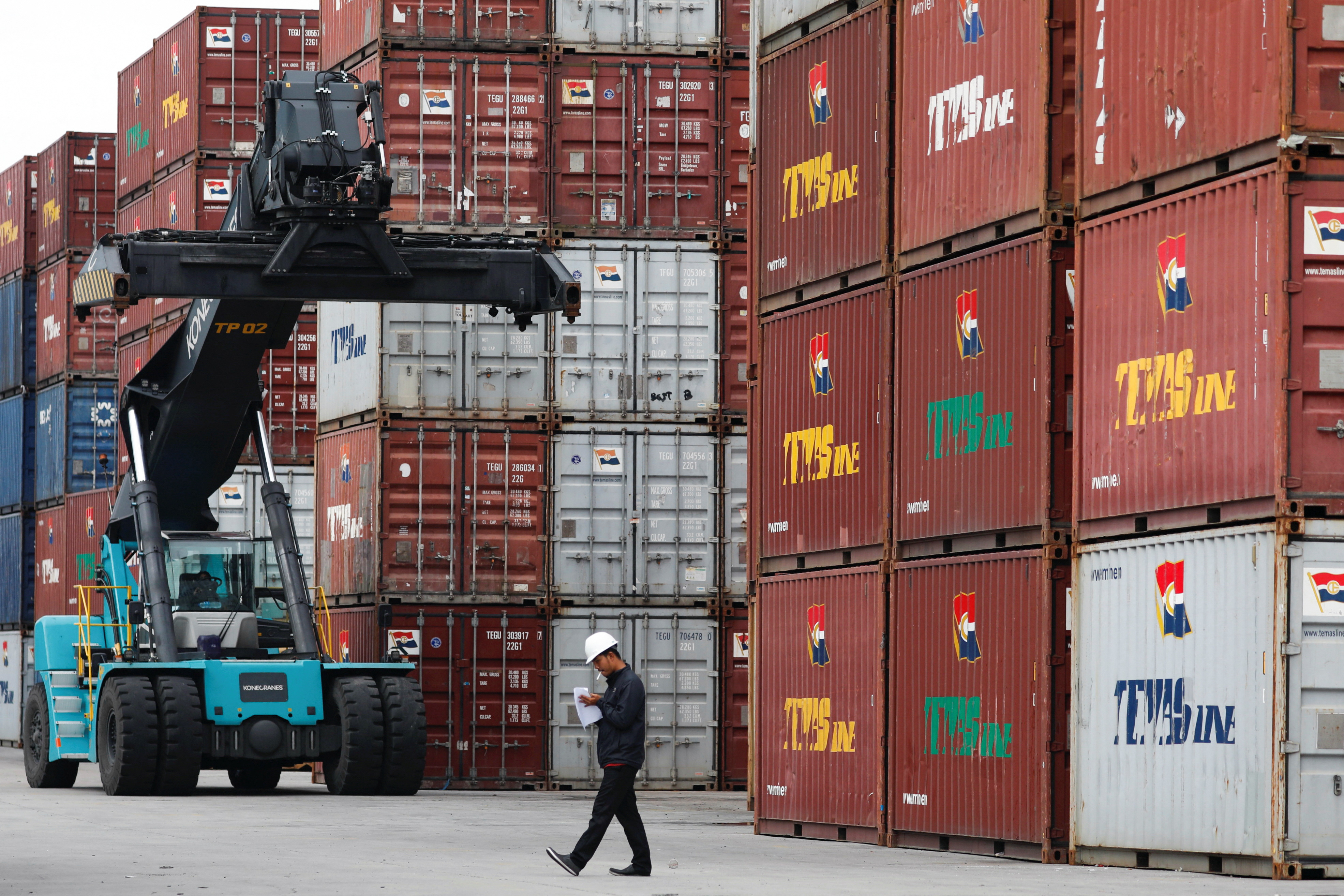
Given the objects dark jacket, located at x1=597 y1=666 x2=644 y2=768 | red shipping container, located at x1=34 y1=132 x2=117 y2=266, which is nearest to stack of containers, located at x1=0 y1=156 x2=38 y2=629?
red shipping container, located at x1=34 y1=132 x2=117 y2=266

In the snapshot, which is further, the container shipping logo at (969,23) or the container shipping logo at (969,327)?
the container shipping logo at (969,23)

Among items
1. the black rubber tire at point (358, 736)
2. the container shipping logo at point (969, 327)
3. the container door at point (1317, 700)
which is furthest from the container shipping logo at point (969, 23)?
the black rubber tire at point (358, 736)

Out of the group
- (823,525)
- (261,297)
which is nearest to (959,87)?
(823,525)

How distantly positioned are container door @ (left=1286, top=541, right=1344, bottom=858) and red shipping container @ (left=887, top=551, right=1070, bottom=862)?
2799mm

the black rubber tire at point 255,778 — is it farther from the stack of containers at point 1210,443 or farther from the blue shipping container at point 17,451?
the blue shipping container at point 17,451

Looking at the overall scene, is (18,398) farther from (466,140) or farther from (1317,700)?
(1317,700)

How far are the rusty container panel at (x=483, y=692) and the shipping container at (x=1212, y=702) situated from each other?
1250cm

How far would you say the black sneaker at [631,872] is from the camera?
15414 millimetres

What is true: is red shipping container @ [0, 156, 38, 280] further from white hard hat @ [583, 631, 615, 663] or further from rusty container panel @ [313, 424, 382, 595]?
white hard hat @ [583, 631, 615, 663]

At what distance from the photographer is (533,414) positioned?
28.7 m

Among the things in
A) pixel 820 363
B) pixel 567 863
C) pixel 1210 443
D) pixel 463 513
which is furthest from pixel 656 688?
pixel 1210 443

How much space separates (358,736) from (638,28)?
10267 millimetres

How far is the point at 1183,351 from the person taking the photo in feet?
52.4

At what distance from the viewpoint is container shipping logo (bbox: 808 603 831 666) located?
21.0m
